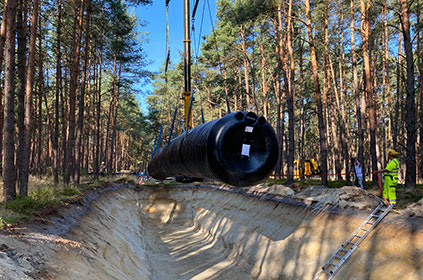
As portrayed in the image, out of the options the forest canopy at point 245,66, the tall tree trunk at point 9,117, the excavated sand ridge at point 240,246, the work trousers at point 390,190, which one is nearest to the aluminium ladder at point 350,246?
the excavated sand ridge at point 240,246

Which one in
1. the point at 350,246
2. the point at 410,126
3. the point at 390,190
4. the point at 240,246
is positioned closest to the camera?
the point at 350,246

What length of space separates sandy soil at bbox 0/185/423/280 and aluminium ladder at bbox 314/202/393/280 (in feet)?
0.54

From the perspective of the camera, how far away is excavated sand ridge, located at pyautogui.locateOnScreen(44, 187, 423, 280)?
678 cm

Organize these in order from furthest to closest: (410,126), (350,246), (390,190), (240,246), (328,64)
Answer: (328,64) < (240,246) < (410,126) < (390,190) < (350,246)

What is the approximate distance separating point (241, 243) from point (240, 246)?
15cm

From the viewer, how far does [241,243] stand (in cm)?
1405

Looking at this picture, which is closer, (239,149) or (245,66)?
(239,149)

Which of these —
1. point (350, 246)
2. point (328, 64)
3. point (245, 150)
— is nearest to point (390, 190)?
point (350, 246)

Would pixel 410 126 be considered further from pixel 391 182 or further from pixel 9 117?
pixel 9 117

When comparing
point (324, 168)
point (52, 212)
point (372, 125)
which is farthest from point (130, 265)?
point (372, 125)

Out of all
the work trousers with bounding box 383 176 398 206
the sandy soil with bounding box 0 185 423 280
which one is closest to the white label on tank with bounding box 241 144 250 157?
the sandy soil with bounding box 0 185 423 280

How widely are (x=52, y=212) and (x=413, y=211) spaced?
9645mm

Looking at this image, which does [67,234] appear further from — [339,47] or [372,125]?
[339,47]

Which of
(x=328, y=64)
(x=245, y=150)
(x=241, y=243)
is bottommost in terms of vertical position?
(x=241, y=243)
